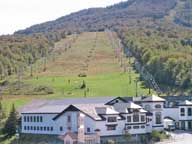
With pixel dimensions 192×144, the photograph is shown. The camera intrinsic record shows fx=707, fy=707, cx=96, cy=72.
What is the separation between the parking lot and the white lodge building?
5.97 feet

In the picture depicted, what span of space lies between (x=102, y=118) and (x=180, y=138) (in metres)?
7.65

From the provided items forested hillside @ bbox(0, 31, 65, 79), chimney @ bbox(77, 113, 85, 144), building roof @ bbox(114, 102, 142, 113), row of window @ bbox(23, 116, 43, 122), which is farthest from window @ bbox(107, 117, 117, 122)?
forested hillside @ bbox(0, 31, 65, 79)

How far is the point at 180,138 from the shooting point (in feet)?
220

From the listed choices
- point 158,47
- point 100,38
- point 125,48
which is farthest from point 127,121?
point 100,38

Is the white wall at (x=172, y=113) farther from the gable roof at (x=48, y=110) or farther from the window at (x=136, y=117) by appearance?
the gable roof at (x=48, y=110)

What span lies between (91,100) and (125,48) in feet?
257

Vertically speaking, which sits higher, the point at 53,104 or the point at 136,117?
the point at 53,104

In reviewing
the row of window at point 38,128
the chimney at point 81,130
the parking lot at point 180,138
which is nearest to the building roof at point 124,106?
the chimney at point 81,130

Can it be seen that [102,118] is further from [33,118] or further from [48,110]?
[33,118]

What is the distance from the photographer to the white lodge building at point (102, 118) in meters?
66.4

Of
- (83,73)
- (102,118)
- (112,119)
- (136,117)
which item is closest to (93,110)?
(102,118)

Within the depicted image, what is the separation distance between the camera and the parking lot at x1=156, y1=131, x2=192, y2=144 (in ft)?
212

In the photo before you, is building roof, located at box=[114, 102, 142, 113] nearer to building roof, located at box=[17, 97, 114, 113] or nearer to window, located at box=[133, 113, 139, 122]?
window, located at box=[133, 113, 139, 122]

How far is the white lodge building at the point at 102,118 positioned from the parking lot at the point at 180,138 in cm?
182
